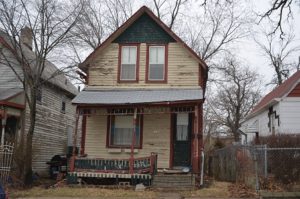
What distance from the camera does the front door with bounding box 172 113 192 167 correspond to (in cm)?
1970

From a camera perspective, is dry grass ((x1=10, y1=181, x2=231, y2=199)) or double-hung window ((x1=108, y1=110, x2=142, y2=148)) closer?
dry grass ((x1=10, y1=181, x2=231, y2=199))

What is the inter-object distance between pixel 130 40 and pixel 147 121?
13.6ft

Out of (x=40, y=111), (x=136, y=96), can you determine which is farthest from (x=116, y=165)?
(x=40, y=111)

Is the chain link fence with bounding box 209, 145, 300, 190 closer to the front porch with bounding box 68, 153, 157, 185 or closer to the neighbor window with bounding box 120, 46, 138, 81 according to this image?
the front porch with bounding box 68, 153, 157, 185

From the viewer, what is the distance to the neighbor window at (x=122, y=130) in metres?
20.0

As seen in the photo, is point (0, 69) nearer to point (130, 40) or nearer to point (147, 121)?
point (130, 40)

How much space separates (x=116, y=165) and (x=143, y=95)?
11.6ft

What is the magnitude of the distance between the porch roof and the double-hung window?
1.13 m

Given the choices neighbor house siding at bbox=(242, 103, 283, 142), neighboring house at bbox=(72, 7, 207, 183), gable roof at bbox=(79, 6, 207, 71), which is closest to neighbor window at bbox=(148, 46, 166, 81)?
neighboring house at bbox=(72, 7, 207, 183)

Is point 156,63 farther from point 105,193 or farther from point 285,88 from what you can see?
point 285,88

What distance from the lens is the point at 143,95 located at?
19.5 metres

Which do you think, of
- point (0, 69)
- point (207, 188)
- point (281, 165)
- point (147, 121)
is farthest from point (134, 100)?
point (0, 69)

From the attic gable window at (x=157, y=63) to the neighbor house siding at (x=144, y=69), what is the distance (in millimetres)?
196

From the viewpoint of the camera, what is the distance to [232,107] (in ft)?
191
